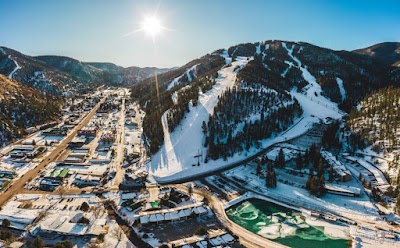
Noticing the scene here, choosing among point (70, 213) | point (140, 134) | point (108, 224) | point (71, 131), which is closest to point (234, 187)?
point (108, 224)

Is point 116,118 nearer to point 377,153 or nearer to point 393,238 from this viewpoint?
point 377,153

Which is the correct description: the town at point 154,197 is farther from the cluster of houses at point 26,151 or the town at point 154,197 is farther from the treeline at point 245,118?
the treeline at point 245,118

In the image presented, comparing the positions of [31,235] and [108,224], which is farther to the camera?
[108,224]

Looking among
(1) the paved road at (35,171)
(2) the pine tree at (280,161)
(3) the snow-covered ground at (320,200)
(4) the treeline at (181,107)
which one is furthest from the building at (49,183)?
(2) the pine tree at (280,161)

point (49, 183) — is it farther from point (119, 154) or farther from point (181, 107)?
point (181, 107)

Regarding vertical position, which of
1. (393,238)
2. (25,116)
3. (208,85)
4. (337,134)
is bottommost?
A: (393,238)

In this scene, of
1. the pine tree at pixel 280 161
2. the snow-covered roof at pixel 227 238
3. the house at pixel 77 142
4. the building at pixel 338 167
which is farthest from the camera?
the house at pixel 77 142

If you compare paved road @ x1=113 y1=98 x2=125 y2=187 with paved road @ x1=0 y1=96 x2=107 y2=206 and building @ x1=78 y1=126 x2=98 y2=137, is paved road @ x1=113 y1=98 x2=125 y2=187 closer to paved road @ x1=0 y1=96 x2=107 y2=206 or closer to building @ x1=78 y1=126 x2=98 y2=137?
building @ x1=78 y1=126 x2=98 y2=137

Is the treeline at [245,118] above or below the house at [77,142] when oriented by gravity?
above
